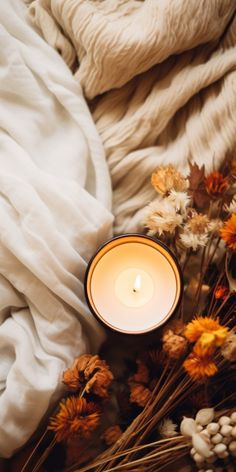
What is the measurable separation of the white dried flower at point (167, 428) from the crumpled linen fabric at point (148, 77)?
328 millimetres

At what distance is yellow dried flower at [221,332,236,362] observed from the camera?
0.57m

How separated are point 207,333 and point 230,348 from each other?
0.20 feet

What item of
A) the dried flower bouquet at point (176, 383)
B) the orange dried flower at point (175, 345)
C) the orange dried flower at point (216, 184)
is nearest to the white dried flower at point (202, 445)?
the dried flower bouquet at point (176, 383)

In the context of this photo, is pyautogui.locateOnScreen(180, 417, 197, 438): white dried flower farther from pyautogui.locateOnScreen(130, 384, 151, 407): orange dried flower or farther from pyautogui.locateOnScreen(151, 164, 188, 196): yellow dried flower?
pyautogui.locateOnScreen(151, 164, 188, 196): yellow dried flower

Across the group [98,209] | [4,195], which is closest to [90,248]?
[98,209]

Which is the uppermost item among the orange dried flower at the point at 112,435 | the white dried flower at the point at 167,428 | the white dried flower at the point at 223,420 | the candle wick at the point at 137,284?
the candle wick at the point at 137,284

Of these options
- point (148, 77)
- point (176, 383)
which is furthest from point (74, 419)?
point (148, 77)

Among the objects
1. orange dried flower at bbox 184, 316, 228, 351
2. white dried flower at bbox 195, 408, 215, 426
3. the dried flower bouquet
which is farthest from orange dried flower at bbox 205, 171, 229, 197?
white dried flower at bbox 195, 408, 215, 426

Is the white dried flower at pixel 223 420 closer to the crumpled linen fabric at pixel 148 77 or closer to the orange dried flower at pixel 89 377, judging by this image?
the orange dried flower at pixel 89 377

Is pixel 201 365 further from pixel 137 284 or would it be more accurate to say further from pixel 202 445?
pixel 137 284

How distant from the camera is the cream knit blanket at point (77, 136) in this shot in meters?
0.70

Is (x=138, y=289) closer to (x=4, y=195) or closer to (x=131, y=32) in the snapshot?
(x=4, y=195)

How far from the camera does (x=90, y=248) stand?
0.76 metres

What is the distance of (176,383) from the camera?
2.26 ft
